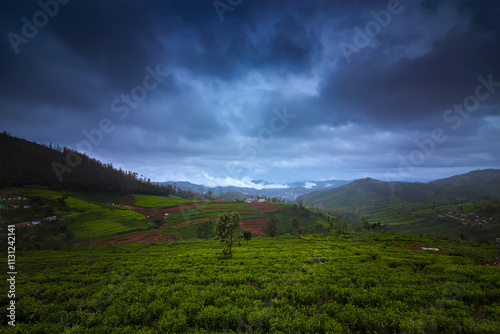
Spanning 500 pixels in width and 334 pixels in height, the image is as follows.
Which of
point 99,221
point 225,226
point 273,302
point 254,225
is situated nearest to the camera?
point 273,302

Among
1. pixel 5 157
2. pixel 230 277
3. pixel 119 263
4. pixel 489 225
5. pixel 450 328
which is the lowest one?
pixel 489 225

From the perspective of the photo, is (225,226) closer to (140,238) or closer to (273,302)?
(273,302)

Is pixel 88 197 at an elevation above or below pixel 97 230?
above

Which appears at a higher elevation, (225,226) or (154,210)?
(225,226)

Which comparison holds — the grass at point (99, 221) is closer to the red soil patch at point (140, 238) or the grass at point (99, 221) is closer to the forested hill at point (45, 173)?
the red soil patch at point (140, 238)

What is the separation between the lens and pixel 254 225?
122 m

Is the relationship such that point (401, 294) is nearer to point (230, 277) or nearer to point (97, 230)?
point (230, 277)

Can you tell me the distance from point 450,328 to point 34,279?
37.6 meters

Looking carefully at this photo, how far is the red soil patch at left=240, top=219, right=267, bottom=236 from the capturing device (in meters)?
108

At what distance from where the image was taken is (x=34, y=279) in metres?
20.8

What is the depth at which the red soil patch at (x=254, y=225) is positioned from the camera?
10844cm

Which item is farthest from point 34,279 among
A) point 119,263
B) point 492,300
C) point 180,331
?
point 492,300

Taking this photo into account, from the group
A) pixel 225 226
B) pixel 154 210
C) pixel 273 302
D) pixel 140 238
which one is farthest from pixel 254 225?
pixel 273 302

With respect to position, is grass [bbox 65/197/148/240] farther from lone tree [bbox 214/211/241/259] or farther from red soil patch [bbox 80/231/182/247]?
lone tree [bbox 214/211/241/259]
